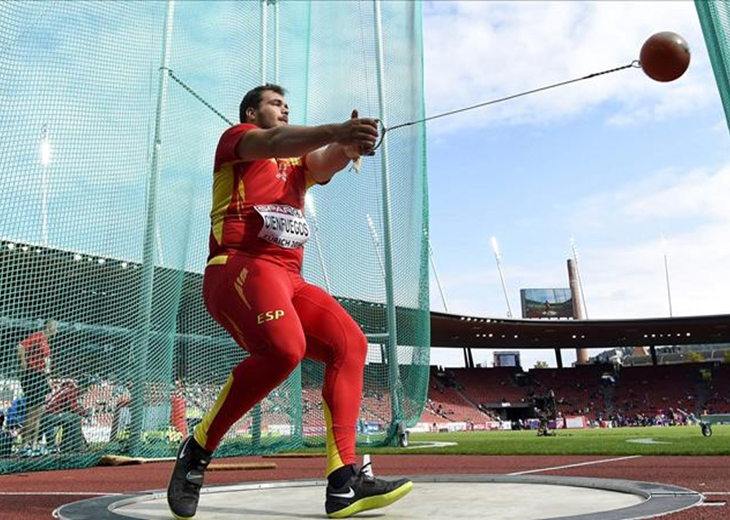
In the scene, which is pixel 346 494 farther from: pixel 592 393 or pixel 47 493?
pixel 592 393

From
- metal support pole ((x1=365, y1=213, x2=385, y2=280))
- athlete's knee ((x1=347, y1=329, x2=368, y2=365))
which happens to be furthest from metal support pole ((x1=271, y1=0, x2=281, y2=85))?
athlete's knee ((x1=347, y1=329, x2=368, y2=365))

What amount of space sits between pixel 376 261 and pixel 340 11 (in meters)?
3.68

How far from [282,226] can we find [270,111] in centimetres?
49

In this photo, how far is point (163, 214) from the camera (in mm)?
6871

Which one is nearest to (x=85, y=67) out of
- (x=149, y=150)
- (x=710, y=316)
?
(x=149, y=150)

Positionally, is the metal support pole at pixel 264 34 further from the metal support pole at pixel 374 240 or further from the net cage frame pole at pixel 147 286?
the metal support pole at pixel 374 240

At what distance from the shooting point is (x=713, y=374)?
45.8 meters

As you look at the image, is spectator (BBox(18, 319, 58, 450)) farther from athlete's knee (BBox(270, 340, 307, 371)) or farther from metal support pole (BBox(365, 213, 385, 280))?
metal support pole (BBox(365, 213, 385, 280))

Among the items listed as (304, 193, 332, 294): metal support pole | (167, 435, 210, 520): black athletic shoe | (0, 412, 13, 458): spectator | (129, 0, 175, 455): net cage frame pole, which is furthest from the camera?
(304, 193, 332, 294): metal support pole

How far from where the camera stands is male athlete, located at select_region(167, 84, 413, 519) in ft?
7.82

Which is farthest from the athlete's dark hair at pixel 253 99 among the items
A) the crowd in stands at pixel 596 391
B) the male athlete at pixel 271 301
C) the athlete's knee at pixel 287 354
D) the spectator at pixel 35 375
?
the crowd in stands at pixel 596 391

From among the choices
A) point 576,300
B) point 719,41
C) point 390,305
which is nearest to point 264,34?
point 390,305

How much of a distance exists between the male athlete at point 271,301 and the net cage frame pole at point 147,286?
417cm

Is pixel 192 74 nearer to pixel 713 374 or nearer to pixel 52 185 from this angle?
pixel 52 185
